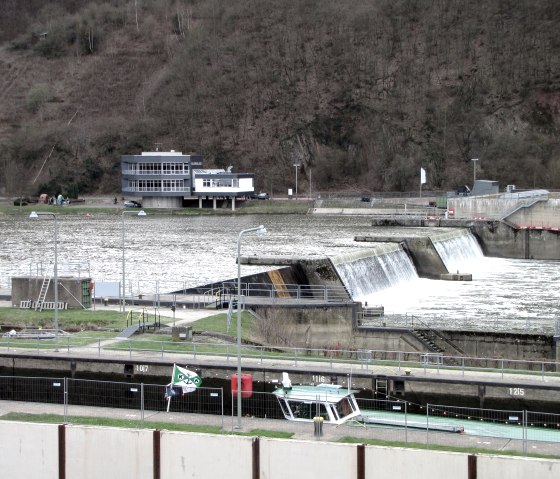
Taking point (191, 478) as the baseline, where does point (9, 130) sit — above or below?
above

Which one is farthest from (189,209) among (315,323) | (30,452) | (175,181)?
(30,452)

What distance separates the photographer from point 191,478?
2295 centimetres

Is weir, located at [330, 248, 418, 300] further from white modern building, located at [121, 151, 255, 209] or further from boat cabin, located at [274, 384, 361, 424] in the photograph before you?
white modern building, located at [121, 151, 255, 209]

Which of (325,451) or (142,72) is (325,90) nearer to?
(142,72)

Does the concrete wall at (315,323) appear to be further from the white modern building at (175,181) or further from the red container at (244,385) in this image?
the white modern building at (175,181)

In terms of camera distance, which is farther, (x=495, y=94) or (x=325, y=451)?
(x=495, y=94)

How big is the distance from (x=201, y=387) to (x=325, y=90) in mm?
129331

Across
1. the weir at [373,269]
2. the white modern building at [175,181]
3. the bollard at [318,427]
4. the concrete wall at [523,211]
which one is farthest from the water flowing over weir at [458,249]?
the white modern building at [175,181]

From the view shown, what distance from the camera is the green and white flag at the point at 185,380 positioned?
27.8 metres

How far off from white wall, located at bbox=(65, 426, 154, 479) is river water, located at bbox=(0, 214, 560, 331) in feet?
97.1

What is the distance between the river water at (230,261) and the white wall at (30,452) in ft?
98.2

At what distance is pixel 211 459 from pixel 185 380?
17.2 feet

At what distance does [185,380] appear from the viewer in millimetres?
27938

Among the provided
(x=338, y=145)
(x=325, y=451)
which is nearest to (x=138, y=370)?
(x=325, y=451)
